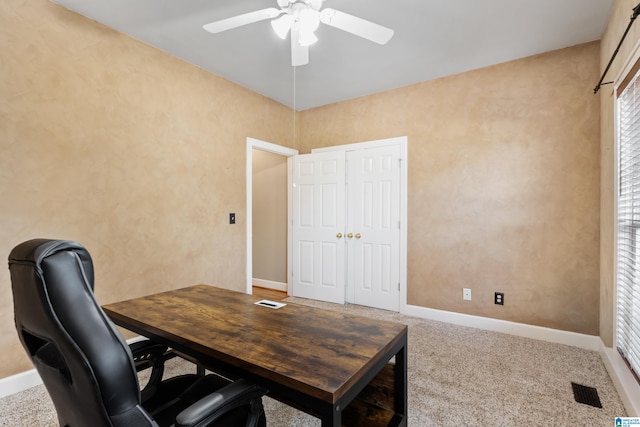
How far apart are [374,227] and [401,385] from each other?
2.51m

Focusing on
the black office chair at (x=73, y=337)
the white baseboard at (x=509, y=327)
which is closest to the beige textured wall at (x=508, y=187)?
the white baseboard at (x=509, y=327)

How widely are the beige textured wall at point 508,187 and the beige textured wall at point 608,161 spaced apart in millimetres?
132

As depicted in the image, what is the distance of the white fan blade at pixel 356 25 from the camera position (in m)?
1.74

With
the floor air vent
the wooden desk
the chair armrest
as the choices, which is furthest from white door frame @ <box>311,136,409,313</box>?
the chair armrest

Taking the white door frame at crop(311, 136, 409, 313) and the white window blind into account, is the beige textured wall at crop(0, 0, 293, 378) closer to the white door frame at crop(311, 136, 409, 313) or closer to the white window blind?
the white door frame at crop(311, 136, 409, 313)

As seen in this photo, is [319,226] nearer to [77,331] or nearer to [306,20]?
[306,20]

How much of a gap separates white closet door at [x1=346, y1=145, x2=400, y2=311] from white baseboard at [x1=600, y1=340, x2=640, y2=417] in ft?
6.01

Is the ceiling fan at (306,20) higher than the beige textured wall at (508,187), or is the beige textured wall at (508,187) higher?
the ceiling fan at (306,20)

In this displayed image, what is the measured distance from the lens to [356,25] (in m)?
1.80

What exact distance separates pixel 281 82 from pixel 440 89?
5.94ft

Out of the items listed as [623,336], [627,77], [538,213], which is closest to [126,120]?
[627,77]

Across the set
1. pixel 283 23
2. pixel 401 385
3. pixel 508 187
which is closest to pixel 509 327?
pixel 508 187

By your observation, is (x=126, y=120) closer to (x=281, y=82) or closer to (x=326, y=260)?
(x=281, y=82)

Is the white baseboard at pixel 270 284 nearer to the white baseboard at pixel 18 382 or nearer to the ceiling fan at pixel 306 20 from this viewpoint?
the white baseboard at pixel 18 382
